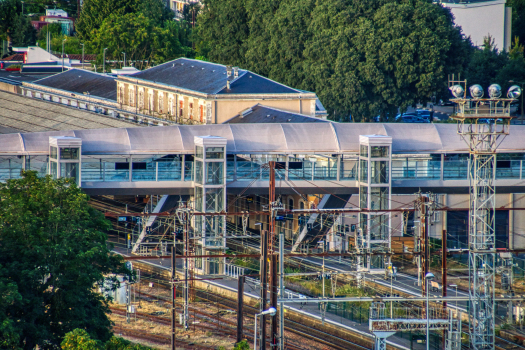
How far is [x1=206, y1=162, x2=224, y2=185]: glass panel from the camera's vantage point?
164ft

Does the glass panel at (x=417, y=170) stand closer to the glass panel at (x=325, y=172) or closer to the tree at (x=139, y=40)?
the glass panel at (x=325, y=172)

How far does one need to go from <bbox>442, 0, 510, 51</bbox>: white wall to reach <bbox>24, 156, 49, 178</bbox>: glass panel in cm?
7421

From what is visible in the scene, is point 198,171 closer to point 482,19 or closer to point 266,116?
point 266,116

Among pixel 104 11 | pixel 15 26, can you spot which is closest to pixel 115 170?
pixel 104 11

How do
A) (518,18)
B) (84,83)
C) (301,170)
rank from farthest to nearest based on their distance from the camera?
1. (518,18)
2. (84,83)
3. (301,170)

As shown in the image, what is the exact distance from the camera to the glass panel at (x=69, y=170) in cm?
4853

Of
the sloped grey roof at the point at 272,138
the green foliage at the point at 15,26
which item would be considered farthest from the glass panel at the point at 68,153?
the green foliage at the point at 15,26

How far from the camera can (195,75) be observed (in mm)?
78250

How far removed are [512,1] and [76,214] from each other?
103158 millimetres

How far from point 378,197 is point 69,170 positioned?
48.7ft

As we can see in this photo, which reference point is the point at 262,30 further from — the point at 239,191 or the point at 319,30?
the point at 239,191

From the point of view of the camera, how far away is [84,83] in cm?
9019

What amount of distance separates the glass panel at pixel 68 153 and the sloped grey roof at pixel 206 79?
23.3 m

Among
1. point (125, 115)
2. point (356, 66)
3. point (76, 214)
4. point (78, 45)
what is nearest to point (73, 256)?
point (76, 214)
